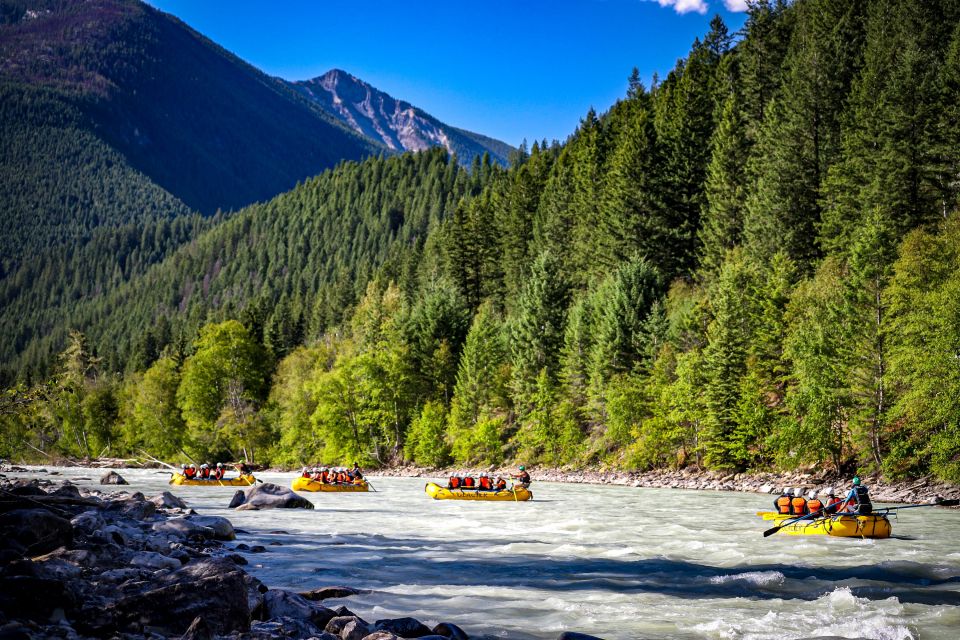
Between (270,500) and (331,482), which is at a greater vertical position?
(270,500)

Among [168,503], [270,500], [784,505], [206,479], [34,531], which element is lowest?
[206,479]

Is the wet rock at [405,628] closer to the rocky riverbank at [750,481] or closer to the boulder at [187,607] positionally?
the boulder at [187,607]

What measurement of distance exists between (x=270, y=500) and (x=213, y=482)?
59.2ft

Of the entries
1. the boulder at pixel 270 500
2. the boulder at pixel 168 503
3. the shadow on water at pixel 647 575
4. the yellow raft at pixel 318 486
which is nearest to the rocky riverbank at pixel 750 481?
the yellow raft at pixel 318 486

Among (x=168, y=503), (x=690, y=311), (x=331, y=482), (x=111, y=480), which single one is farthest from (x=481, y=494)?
(x=111, y=480)

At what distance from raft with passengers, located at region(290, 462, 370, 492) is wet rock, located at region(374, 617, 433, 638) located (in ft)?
109

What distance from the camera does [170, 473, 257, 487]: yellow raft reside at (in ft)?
154

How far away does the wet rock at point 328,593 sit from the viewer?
1270 cm

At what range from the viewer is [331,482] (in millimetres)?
42406

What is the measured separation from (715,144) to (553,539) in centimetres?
5470

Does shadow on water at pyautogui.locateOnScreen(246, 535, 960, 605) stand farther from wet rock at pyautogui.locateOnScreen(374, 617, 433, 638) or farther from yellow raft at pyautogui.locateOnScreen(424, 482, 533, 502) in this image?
yellow raft at pyautogui.locateOnScreen(424, 482, 533, 502)

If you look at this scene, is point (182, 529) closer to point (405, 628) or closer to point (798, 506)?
point (405, 628)

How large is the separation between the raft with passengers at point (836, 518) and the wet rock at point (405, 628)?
14.2 metres

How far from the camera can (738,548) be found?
770 inches
